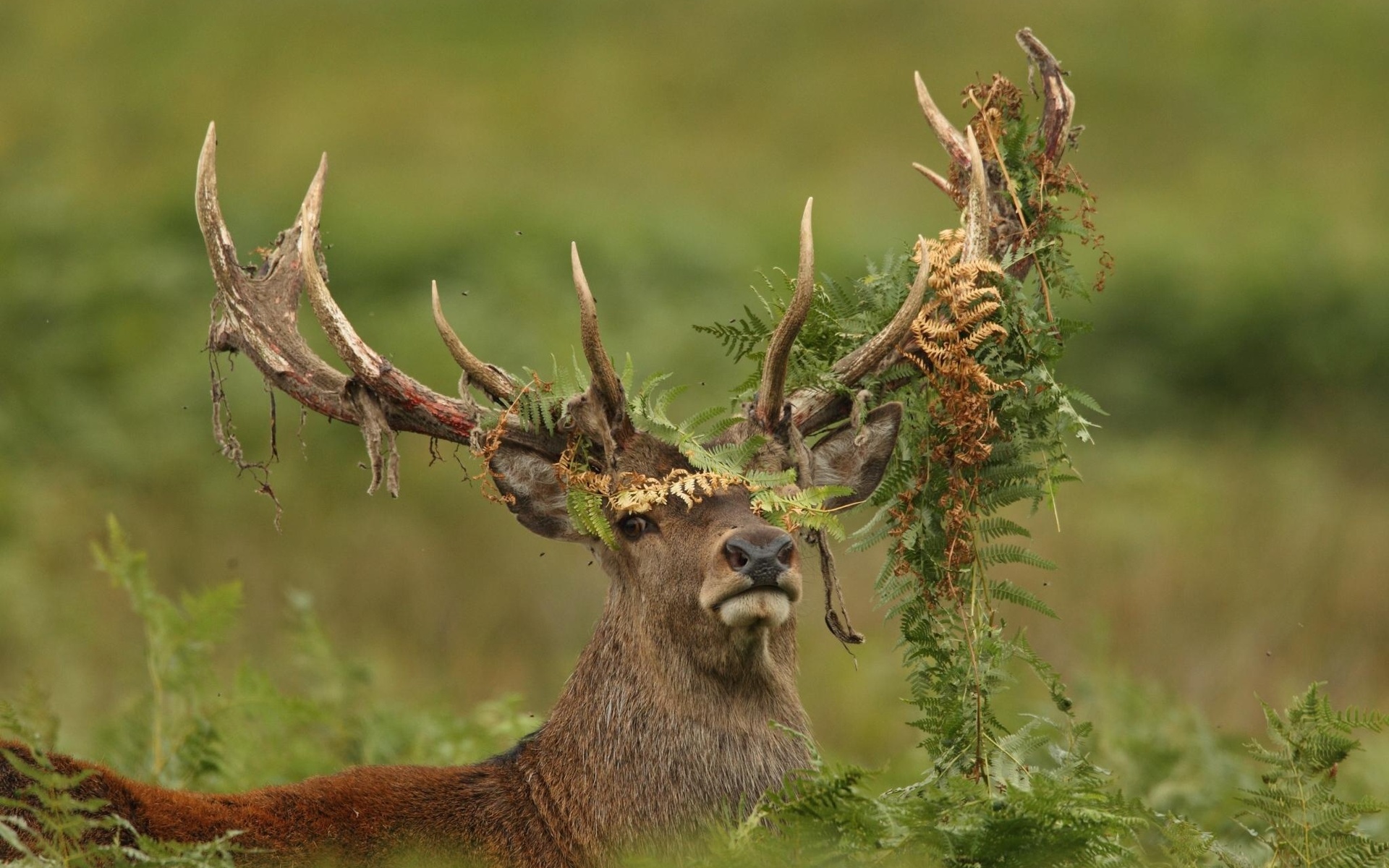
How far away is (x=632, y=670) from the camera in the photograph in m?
5.65

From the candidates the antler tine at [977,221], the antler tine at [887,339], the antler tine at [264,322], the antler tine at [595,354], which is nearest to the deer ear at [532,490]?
the antler tine at [595,354]

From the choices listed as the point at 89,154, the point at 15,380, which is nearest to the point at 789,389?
the point at 15,380

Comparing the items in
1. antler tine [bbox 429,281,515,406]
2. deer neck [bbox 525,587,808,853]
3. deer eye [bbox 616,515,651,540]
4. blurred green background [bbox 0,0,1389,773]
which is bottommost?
deer neck [bbox 525,587,808,853]

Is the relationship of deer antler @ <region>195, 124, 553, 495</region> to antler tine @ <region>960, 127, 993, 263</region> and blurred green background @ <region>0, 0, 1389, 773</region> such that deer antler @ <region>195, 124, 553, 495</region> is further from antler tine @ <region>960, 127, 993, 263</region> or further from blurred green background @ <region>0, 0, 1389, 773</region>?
antler tine @ <region>960, 127, 993, 263</region>

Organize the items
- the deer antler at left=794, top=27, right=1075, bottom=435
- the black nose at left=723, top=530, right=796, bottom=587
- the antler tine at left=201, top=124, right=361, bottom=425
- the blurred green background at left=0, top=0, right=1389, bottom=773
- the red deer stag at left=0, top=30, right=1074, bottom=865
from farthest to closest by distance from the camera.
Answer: the blurred green background at left=0, top=0, right=1389, bottom=773 < the antler tine at left=201, top=124, right=361, bottom=425 < the deer antler at left=794, top=27, right=1075, bottom=435 < the red deer stag at left=0, top=30, right=1074, bottom=865 < the black nose at left=723, top=530, right=796, bottom=587

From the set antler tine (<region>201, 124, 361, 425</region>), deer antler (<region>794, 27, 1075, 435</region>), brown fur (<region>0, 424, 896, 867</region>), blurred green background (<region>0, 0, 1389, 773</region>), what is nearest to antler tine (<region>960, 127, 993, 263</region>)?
deer antler (<region>794, 27, 1075, 435</region>)

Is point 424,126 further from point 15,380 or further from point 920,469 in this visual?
point 920,469

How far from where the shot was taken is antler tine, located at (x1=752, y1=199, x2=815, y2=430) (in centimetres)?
532

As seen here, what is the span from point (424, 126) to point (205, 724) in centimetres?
1594

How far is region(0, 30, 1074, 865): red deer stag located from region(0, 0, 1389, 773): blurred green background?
15.5 inches

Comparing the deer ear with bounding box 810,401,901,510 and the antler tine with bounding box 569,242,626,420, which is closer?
the antler tine with bounding box 569,242,626,420

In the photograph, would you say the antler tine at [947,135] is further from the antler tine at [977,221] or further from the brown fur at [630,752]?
the brown fur at [630,752]

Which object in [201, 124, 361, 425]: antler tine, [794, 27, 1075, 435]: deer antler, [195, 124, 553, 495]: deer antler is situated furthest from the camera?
[201, 124, 361, 425]: antler tine

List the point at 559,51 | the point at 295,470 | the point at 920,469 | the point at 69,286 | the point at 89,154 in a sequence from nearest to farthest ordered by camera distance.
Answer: the point at 920,469, the point at 295,470, the point at 69,286, the point at 89,154, the point at 559,51
